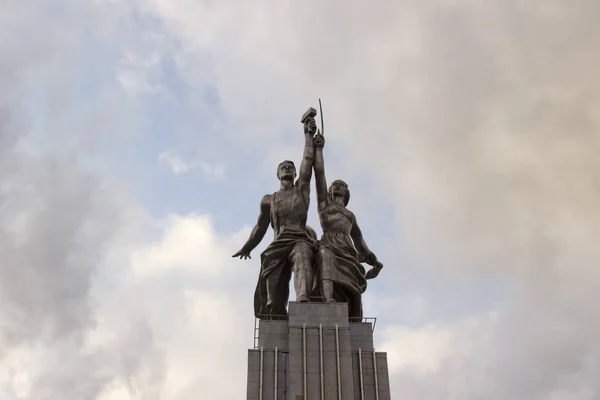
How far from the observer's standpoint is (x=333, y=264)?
3025cm

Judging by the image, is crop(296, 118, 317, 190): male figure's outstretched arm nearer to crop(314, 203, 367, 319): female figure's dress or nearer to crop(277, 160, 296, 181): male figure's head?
crop(277, 160, 296, 181): male figure's head

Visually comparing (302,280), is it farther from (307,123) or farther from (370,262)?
(307,123)

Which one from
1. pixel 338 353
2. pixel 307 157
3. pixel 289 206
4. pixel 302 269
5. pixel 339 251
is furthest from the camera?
pixel 307 157

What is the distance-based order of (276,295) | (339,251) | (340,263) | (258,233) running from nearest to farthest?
1. (276,295)
2. (340,263)
3. (339,251)
4. (258,233)

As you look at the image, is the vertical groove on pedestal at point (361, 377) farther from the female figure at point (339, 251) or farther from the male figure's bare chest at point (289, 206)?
the male figure's bare chest at point (289, 206)

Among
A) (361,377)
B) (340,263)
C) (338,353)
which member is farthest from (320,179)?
(361,377)

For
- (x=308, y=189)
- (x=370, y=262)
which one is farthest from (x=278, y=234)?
(x=370, y=262)

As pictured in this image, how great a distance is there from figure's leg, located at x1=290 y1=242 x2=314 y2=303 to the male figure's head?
10.6ft

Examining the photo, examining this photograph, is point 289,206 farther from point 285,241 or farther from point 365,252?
point 365,252

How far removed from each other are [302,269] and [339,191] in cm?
480

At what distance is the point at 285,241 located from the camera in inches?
1209

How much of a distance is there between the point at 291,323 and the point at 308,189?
6.38m

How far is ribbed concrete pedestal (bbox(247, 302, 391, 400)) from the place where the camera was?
86.2 feet

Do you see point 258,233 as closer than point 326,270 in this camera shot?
No
